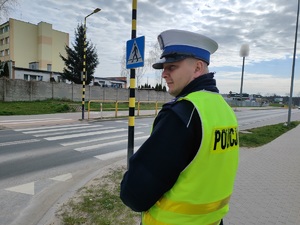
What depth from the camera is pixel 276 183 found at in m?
5.35

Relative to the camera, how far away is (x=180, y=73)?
4.87ft

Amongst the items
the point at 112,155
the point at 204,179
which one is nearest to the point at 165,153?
the point at 204,179

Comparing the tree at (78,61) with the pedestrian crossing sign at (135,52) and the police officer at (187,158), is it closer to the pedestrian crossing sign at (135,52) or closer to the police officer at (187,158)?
the pedestrian crossing sign at (135,52)

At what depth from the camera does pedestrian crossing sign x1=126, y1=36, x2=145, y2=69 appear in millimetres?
4848

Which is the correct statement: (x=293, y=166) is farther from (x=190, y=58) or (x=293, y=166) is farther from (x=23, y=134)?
(x=23, y=134)

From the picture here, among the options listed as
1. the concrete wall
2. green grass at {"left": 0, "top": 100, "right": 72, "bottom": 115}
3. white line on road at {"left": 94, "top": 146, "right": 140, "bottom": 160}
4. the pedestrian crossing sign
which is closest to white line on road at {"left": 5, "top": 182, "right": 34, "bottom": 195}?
white line on road at {"left": 94, "top": 146, "right": 140, "bottom": 160}

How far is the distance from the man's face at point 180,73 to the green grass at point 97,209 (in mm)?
2551

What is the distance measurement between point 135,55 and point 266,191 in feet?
11.6

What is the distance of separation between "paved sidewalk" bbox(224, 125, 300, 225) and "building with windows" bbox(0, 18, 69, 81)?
58.9 metres

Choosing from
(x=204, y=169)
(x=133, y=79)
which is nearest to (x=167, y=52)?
(x=204, y=169)

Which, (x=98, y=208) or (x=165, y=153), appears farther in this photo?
(x=98, y=208)

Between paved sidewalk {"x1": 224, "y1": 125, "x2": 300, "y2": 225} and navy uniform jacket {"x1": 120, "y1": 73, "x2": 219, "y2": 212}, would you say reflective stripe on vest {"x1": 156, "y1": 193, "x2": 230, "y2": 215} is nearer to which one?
navy uniform jacket {"x1": 120, "y1": 73, "x2": 219, "y2": 212}

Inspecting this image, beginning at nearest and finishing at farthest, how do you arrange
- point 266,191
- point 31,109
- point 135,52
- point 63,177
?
point 266,191 → point 135,52 → point 63,177 → point 31,109

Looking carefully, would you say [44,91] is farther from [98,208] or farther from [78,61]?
[98,208]
